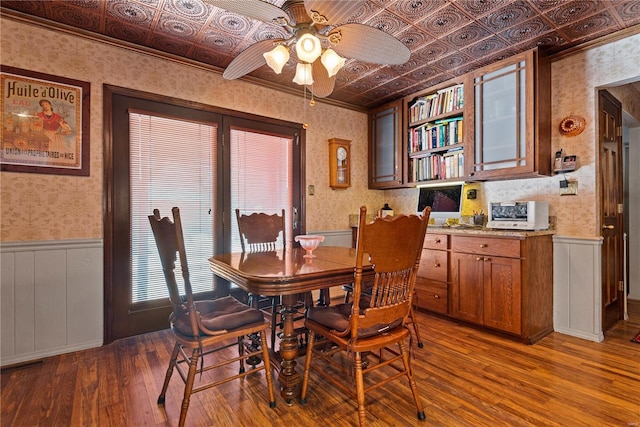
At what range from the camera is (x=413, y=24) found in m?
2.56

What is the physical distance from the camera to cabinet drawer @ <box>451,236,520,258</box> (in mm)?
2721

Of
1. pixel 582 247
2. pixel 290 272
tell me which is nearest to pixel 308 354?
pixel 290 272

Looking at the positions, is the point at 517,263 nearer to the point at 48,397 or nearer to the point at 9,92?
the point at 48,397

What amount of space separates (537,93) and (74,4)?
12.3ft

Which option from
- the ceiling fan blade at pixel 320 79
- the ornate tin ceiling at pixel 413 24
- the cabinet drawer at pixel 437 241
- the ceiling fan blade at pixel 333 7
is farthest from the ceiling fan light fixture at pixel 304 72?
the cabinet drawer at pixel 437 241

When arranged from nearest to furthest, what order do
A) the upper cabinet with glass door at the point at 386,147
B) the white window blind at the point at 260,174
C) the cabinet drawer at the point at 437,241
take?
1. the cabinet drawer at the point at 437,241
2. the white window blind at the point at 260,174
3. the upper cabinet with glass door at the point at 386,147

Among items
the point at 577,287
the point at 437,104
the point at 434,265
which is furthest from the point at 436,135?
the point at 577,287

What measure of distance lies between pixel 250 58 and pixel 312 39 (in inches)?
20.4

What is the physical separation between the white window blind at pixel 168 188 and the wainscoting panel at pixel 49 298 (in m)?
0.33

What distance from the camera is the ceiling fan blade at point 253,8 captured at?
165 cm

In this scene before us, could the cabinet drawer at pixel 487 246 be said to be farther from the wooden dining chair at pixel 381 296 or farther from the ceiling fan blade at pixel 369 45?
the ceiling fan blade at pixel 369 45

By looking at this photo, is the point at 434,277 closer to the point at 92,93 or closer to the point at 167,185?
the point at 167,185

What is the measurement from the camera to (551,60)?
9.93 ft

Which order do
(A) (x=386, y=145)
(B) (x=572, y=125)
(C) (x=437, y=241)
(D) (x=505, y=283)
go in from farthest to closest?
(A) (x=386, y=145) < (C) (x=437, y=241) < (B) (x=572, y=125) < (D) (x=505, y=283)
